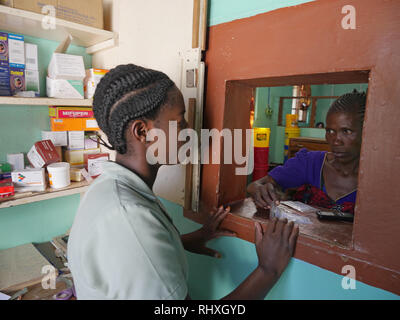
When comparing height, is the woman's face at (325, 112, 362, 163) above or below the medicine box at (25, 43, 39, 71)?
below

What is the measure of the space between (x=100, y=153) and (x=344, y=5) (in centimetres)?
138

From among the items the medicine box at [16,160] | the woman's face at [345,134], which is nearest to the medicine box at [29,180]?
the medicine box at [16,160]

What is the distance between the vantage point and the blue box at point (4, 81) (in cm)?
118

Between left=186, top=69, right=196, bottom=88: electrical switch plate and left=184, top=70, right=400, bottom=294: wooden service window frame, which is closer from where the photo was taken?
left=184, top=70, right=400, bottom=294: wooden service window frame

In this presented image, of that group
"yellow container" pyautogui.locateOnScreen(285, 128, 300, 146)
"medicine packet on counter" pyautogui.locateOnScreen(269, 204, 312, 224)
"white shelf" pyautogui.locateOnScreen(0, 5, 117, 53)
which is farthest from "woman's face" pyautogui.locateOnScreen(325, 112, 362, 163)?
"yellow container" pyautogui.locateOnScreen(285, 128, 300, 146)

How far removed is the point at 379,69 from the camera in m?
0.60

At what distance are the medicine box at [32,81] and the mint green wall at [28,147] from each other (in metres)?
0.14

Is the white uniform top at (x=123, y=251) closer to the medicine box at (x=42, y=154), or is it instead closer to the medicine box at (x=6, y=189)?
the medicine box at (x=6, y=189)

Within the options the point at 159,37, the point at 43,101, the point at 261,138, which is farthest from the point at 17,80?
the point at 261,138

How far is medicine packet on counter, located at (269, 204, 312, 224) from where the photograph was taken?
876 millimetres

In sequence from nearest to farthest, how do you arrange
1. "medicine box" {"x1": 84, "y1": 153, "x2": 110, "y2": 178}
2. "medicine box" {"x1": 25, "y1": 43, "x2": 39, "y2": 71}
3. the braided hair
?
the braided hair < "medicine box" {"x1": 25, "y1": 43, "x2": 39, "y2": 71} < "medicine box" {"x1": 84, "y1": 153, "x2": 110, "y2": 178}

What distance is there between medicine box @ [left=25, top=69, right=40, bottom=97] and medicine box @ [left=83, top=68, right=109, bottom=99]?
23 centimetres

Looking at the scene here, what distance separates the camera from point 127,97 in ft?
2.11

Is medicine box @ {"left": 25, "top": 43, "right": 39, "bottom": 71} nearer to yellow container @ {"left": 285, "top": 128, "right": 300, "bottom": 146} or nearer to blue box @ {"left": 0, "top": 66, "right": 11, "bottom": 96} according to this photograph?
blue box @ {"left": 0, "top": 66, "right": 11, "bottom": 96}
